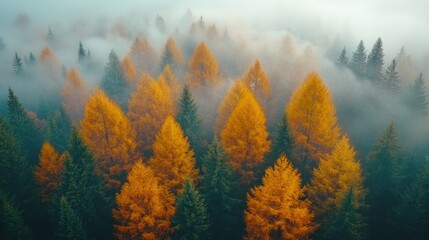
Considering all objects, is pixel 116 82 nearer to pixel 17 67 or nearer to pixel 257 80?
pixel 257 80

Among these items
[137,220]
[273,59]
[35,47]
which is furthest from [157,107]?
[35,47]

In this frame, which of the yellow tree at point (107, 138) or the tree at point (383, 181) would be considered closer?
the tree at point (383, 181)

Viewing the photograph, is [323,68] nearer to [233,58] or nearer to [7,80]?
[233,58]

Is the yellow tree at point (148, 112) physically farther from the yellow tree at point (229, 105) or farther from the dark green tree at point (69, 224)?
the dark green tree at point (69, 224)

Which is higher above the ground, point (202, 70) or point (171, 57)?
point (171, 57)

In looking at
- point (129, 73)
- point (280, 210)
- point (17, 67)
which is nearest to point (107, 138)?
point (280, 210)

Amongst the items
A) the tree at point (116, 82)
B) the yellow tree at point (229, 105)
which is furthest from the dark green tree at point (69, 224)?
the tree at point (116, 82)
